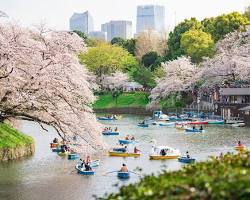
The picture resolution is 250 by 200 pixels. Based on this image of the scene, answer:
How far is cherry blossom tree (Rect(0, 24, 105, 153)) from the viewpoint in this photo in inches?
1206

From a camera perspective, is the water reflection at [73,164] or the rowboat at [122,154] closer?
the water reflection at [73,164]

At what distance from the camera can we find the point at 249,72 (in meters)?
77.9

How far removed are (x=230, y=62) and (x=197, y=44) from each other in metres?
17.1

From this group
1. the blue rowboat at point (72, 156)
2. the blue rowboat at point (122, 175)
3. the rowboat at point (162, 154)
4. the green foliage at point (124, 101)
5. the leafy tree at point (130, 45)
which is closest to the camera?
the blue rowboat at point (122, 175)

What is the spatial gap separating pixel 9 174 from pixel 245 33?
59.7 m

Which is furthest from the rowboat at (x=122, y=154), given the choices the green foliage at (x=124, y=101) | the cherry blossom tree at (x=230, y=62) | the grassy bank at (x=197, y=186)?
the green foliage at (x=124, y=101)

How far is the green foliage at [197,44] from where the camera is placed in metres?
95.0

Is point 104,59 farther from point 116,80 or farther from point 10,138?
point 10,138

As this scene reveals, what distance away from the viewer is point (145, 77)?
106 meters

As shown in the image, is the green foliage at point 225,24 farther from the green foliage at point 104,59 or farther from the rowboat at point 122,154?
the rowboat at point 122,154

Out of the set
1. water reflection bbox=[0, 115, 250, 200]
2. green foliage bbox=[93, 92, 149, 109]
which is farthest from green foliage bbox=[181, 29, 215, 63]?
water reflection bbox=[0, 115, 250, 200]

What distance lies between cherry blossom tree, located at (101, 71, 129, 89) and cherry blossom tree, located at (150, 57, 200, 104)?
16731mm

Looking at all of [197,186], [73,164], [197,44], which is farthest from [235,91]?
[197,186]

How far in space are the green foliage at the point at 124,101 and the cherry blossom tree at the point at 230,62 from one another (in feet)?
54.2
